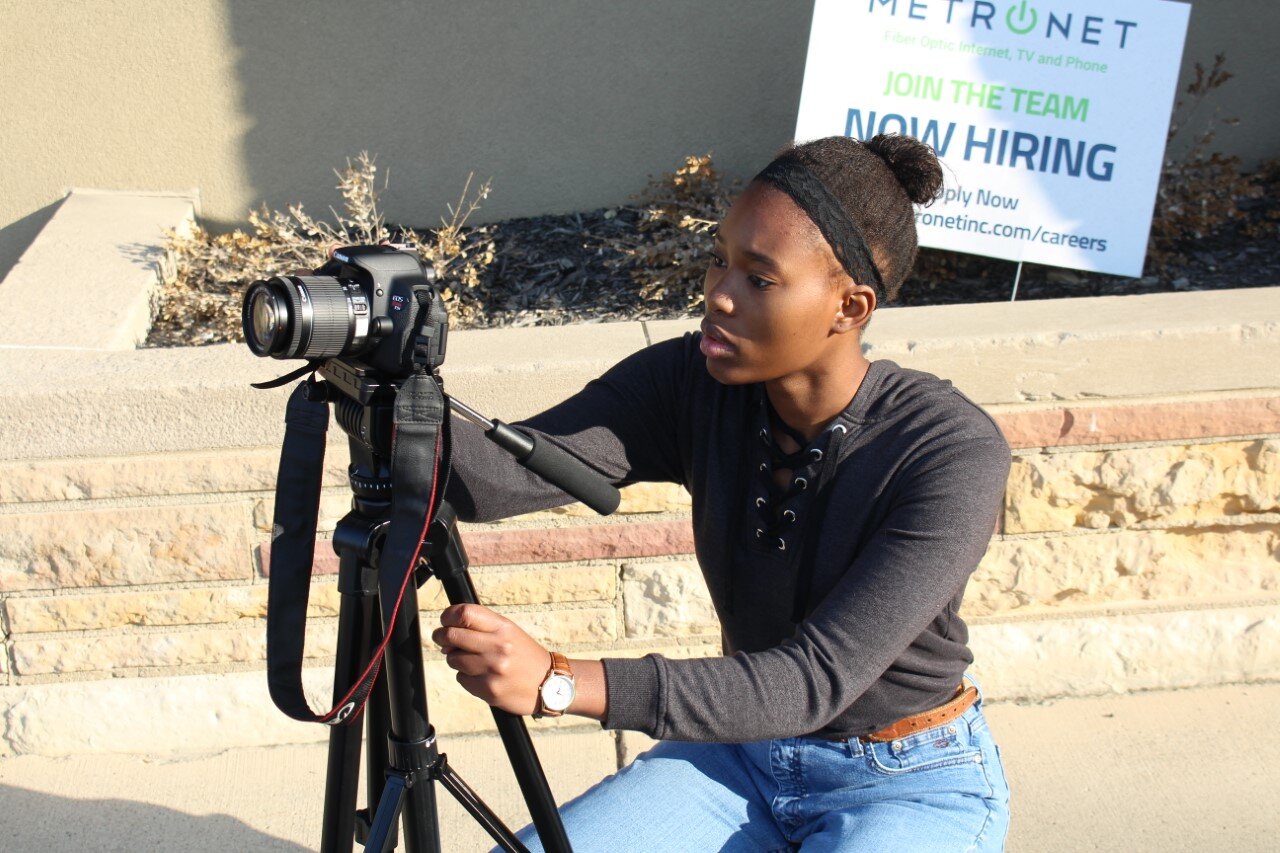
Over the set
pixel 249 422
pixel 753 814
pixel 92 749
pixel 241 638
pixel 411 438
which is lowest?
pixel 92 749

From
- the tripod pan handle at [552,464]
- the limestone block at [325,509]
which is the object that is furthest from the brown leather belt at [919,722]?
the limestone block at [325,509]

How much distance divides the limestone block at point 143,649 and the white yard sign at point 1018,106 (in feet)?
6.27

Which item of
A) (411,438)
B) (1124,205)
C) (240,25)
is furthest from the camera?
(240,25)

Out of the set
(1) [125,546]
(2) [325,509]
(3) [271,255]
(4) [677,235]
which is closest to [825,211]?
(2) [325,509]

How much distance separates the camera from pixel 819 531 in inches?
72.3

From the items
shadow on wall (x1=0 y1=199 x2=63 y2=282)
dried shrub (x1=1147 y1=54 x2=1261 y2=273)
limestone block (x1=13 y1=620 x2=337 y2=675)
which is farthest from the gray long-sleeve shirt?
shadow on wall (x1=0 y1=199 x2=63 y2=282)

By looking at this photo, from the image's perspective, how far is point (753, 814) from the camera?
193 cm

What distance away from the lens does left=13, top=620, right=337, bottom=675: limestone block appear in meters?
2.83

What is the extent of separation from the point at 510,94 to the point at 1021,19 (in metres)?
1.68

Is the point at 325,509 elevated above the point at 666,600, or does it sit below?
above

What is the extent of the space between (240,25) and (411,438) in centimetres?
318

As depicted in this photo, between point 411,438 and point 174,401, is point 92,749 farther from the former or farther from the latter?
point 411,438

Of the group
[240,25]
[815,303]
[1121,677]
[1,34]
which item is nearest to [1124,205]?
[1121,677]

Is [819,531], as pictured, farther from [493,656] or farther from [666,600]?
[666,600]
